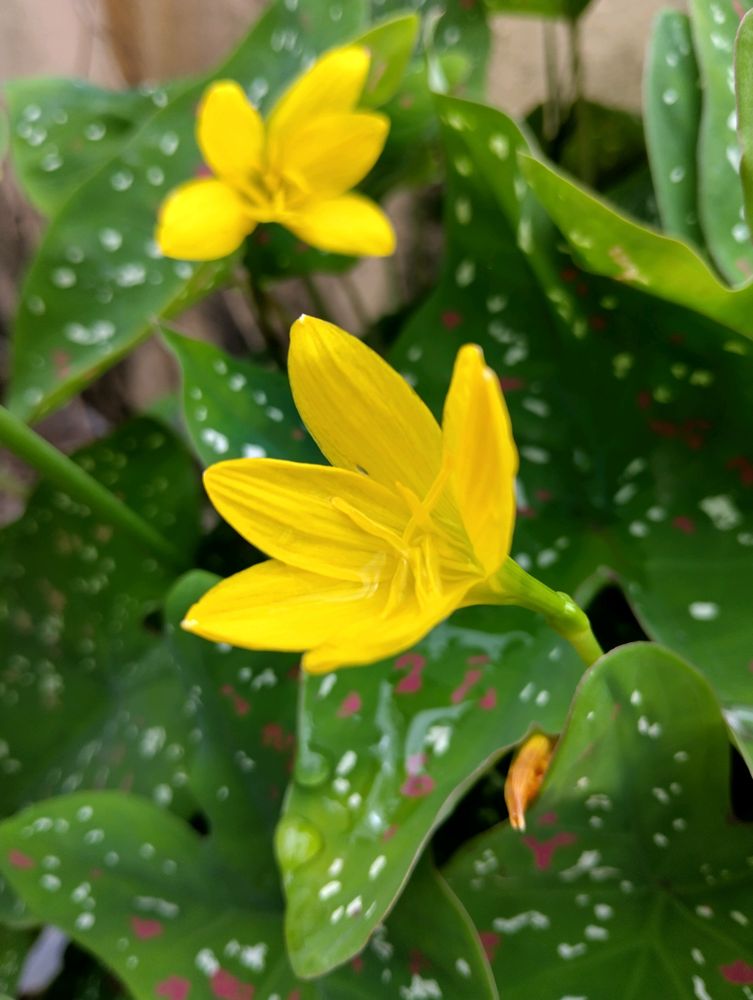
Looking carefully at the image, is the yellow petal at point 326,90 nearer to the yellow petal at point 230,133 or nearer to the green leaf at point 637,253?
the yellow petal at point 230,133

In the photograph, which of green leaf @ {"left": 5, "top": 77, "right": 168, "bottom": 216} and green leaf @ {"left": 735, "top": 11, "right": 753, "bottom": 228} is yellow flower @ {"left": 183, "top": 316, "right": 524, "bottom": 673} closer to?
green leaf @ {"left": 735, "top": 11, "right": 753, "bottom": 228}

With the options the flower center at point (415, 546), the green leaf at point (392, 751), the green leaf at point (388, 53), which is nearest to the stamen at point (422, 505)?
the flower center at point (415, 546)

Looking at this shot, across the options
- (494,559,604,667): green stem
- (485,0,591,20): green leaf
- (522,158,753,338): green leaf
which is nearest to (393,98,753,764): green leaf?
(522,158,753,338): green leaf

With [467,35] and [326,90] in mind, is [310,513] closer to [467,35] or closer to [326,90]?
[326,90]

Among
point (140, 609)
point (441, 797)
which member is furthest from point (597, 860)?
point (140, 609)

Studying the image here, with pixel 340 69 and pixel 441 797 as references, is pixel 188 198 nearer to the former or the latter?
pixel 340 69
